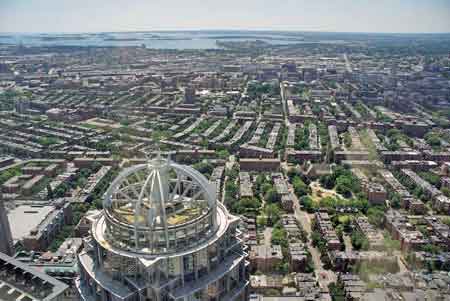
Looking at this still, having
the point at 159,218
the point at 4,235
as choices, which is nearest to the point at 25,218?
the point at 4,235

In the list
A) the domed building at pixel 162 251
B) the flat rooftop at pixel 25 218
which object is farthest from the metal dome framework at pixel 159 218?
the flat rooftop at pixel 25 218

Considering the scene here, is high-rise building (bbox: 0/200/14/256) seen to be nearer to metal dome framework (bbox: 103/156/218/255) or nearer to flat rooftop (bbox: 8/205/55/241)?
flat rooftop (bbox: 8/205/55/241)

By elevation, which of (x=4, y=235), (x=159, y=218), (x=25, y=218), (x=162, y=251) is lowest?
(x=25, y=218)

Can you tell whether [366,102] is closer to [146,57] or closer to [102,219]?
[102,219]

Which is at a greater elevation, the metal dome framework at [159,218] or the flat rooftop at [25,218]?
the metal dome framework at [159,218]

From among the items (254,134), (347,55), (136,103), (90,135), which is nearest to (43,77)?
(136,103)

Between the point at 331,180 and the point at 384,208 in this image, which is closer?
the point at 384,208

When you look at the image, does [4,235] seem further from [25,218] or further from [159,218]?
[159,218]

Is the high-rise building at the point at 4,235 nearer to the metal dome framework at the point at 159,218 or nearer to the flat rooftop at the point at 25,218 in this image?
the flat rooftop at the point at 25,218
